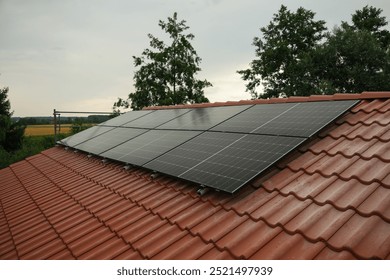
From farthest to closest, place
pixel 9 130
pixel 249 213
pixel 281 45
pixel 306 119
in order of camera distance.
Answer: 1. pixel 9 130
2. pixel 281 45
3. pixel 306 119
4. pixel 249 213

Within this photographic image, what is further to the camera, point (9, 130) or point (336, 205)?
point (9, 130)

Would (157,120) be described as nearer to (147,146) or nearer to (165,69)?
(147,146)

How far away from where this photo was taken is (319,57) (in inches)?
1108

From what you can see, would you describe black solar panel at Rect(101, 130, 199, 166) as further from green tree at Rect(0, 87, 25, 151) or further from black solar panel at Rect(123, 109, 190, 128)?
green tree at Rect(0, 87, 25, 151)

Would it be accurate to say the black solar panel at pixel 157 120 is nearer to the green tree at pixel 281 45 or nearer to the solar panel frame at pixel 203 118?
the solar panel frame at pixel 203 118

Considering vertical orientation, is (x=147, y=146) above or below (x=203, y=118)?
below

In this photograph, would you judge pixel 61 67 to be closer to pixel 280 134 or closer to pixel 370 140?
pixel 280 134

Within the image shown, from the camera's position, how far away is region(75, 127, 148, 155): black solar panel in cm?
768

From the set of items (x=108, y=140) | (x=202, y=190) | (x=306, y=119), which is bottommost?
(x=202, y=190)

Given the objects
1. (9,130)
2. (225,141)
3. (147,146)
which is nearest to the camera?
(225,141)

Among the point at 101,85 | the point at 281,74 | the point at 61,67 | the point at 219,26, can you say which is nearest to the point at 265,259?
the point at 219,26

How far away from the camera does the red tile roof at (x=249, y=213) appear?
2.52 m

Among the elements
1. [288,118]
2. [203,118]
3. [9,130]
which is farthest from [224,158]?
[9,130]

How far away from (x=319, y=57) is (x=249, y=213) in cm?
2947
